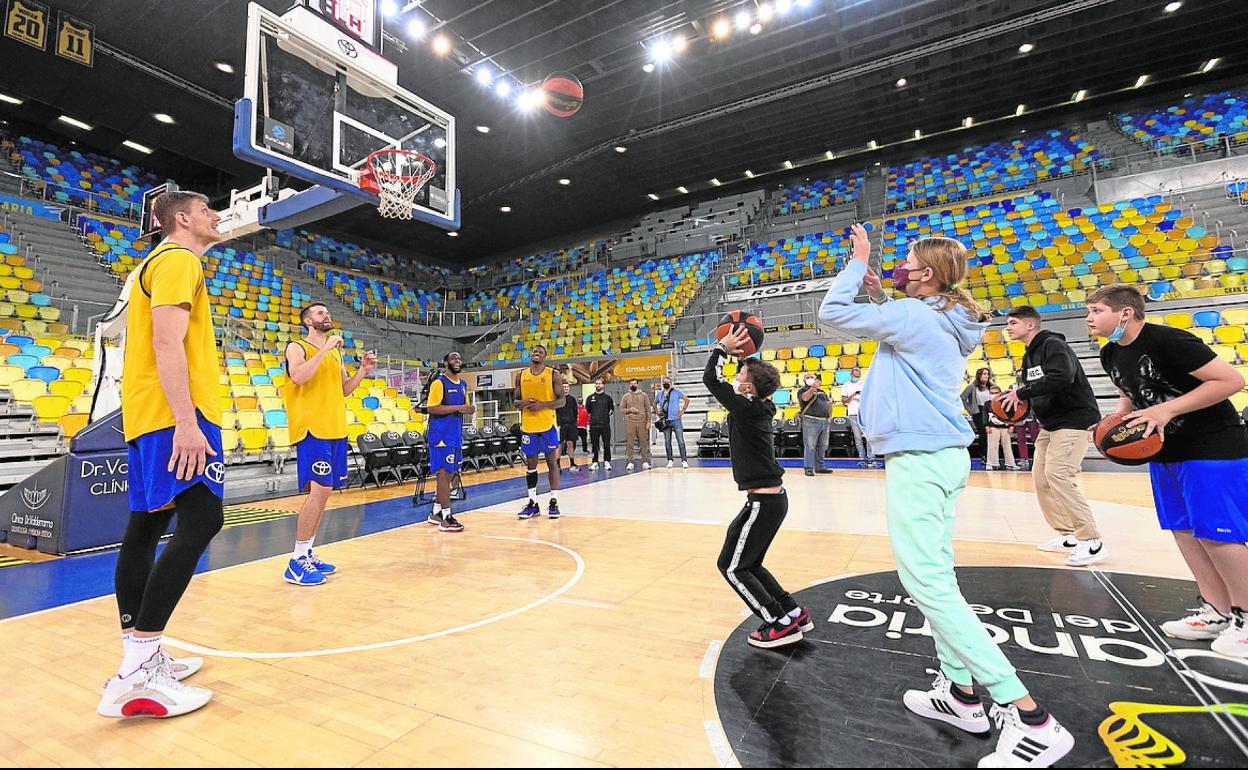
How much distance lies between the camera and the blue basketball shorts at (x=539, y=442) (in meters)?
5.97

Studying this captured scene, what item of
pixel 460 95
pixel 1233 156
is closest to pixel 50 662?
pixel 460 95

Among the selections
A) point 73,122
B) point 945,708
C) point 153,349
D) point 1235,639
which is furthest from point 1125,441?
point 73,122

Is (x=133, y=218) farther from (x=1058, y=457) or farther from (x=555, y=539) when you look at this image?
(x=1058, y=457)

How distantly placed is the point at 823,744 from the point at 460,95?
1363 centimetres

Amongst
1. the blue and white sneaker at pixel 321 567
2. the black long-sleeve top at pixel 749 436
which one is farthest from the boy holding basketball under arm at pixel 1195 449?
the blue and white sneaker at pixel 321 567

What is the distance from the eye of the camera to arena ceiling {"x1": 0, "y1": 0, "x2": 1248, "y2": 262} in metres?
10.1

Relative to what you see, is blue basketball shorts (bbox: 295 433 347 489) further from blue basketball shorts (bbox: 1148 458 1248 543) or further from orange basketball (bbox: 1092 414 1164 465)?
blue basketball shorts (bbox: 1148 458 1248 543)

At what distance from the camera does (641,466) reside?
37.9 ft

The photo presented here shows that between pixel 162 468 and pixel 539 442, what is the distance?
13.4 ft

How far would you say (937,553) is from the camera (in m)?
1.78

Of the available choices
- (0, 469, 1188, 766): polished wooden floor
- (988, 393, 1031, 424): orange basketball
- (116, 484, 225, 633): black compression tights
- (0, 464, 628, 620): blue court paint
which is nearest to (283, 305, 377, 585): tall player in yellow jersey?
(0, 469, 1188, 766): polished wooden floor

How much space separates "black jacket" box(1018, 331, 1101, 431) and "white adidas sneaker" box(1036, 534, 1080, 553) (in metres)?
0.81

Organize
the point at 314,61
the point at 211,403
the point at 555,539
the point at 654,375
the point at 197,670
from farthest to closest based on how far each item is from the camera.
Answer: the point at 654,375 < the point at 314,61 < the point at 555,539 < the point at 197,670 < the point at 211,403

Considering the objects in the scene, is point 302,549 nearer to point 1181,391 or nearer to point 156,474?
point 156,474
